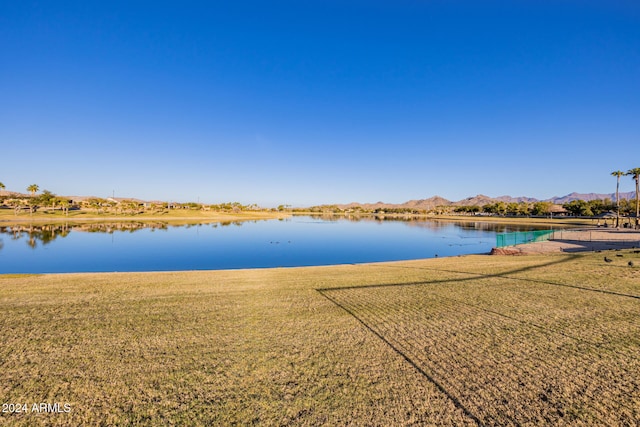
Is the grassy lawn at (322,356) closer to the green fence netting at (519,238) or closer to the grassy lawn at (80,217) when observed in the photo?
the green fence netting at (519,238)

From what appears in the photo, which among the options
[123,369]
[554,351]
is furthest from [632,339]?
[123,369]

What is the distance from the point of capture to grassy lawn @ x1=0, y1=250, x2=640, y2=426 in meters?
3.56

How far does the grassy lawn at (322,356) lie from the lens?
356 centimetres

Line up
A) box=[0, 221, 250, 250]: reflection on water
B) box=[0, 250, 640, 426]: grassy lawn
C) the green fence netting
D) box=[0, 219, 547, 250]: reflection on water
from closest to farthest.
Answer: box=[0, 250, 640, 426]: grassy lawn < the green fence netting < box=[0, 221, 250, 250]: reflection on water < box=[0, 219, 547, 250]: reflection on water

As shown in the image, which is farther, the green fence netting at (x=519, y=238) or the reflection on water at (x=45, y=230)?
the reflection on water at (x=45, y=230)

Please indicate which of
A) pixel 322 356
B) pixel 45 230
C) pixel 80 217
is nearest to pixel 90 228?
pixel 45 230

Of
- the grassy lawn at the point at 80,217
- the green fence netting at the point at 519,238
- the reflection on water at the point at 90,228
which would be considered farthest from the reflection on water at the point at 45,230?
the green fence netting at the point at 519,238

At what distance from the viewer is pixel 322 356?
4.89 metres

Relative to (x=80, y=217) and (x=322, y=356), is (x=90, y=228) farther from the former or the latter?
(x=322, y=356)

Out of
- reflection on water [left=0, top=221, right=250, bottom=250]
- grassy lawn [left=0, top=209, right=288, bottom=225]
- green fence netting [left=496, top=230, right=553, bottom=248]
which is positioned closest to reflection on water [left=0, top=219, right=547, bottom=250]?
reflection on water [left=0, top=221, right=250, bottom=250]

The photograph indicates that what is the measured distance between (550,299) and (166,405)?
371 inches

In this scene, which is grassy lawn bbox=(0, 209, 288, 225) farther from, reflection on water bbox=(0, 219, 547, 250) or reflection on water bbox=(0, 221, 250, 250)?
reflection on water bbox=(0, 221, 250, 250)

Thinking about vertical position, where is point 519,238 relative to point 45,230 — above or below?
above

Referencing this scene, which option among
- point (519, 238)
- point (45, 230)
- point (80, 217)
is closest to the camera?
point (519, 238)
